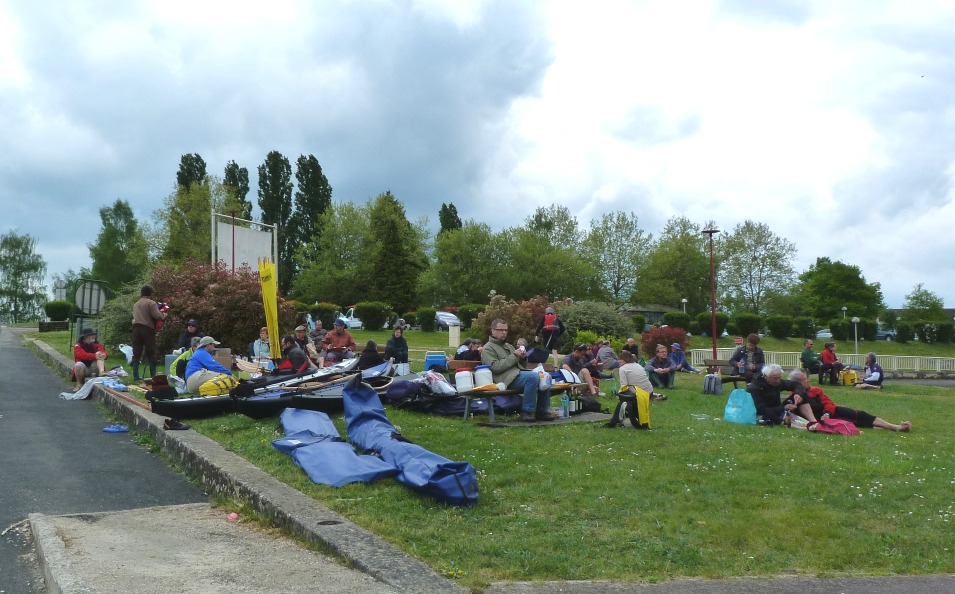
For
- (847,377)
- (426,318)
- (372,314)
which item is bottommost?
(847,377)

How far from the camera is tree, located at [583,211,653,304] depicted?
74125 mm

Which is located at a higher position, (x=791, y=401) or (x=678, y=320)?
(x=678, y=320)

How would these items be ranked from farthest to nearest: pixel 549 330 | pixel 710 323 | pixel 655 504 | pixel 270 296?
pixel 710 323, pixel 549 330, pixel 270 296, pixel 655 504

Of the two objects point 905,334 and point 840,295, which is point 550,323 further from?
point 840,295

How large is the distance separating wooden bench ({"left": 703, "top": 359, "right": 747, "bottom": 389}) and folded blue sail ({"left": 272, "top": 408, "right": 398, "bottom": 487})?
1057 centimetres

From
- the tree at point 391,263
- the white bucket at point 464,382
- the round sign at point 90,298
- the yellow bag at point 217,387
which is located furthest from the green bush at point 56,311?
the white bucket at point 464,382

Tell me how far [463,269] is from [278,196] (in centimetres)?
2368

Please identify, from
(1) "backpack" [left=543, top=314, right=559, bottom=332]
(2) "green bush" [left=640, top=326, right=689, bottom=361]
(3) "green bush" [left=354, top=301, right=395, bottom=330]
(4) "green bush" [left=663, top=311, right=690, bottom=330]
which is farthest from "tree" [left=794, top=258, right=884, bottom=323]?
(1) "backpack" [left=543, top=314, right=559, bottom=332]

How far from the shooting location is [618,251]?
245 feet

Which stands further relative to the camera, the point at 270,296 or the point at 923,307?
the point at 923,307

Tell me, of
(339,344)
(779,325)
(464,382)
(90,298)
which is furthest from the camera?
(779,325)

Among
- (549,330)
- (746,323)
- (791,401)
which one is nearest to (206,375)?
(791,401)

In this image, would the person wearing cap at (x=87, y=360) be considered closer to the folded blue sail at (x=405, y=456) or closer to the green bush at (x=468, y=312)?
the folded blue sail at (x=405, y=456)

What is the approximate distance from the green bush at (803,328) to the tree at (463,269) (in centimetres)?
2164
